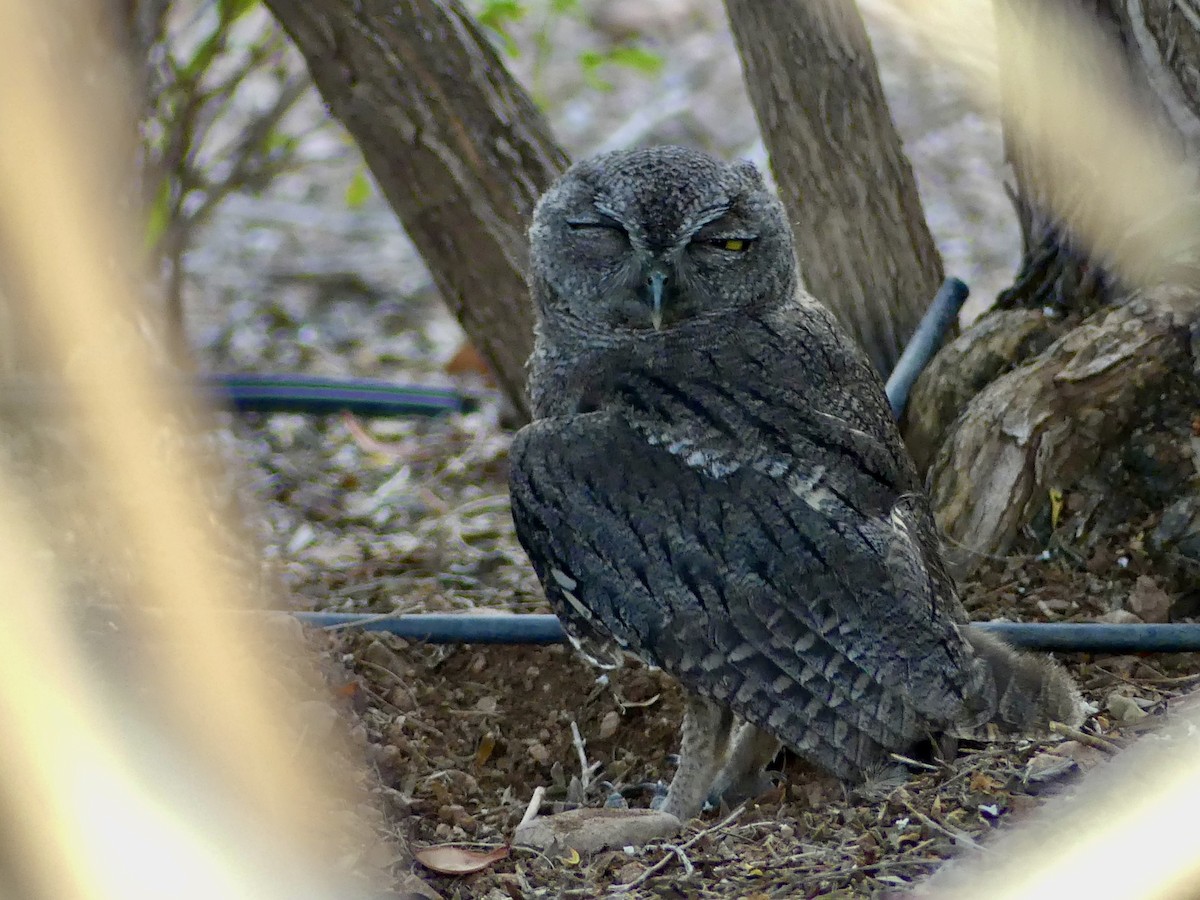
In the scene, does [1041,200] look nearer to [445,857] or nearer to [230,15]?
[445,857]

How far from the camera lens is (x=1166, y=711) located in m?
2.58

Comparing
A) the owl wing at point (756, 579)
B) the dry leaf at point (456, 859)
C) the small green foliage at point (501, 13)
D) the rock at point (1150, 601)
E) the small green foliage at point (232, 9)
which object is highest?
the small green foliage at point (232, 9)

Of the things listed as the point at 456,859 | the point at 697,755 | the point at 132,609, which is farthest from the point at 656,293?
the point at 132,609

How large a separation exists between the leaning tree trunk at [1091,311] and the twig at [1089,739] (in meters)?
1.04

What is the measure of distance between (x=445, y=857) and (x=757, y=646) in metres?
0.74

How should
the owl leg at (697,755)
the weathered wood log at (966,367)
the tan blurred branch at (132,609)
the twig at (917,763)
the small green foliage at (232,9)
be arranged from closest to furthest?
the tan blurred branch at (132,609)
the twig at (917,763)
the owl leg at (697,755)
the weathered wood log at (966,367)
the small green foliage at (232,9)

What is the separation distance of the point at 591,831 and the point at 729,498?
0.73 metres

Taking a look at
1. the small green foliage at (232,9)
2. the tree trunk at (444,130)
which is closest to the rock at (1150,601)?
the tree trunk at (444,130)

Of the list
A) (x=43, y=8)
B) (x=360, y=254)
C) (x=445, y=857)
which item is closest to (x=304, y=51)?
(x=43, y=8)

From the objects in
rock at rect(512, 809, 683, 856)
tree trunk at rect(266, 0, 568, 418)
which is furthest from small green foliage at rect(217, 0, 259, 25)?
rock at rect(512, 809, 683, 856)

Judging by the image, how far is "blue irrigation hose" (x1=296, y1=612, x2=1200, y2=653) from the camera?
2.96m

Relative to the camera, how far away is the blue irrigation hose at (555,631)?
2965 millimetres

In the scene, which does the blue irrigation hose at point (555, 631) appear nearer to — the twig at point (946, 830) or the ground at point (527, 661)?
the ground at point (527, 661)

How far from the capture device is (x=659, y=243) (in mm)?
2984
